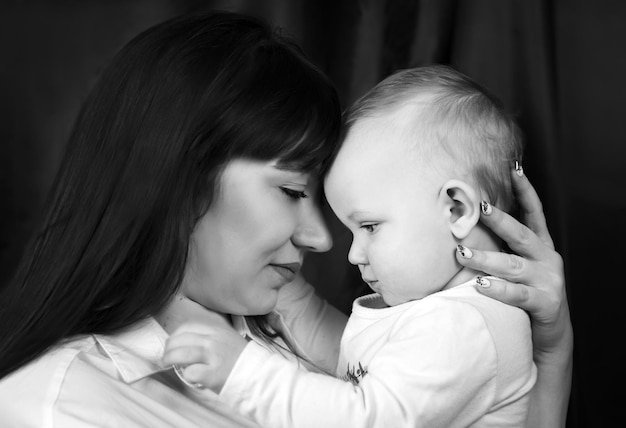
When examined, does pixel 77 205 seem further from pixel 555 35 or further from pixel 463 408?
pixel 555 35

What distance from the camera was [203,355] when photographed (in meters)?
1.19

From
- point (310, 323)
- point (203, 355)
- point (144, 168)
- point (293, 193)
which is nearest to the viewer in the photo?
point (203, 355)

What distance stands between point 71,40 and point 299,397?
1.33 meters

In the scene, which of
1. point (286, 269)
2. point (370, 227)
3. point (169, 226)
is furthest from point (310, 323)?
point (169, 226)

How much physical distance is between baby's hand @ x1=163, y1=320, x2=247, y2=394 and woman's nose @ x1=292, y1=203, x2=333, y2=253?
294 millimetres

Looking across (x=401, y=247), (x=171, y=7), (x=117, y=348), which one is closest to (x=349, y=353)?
(x=401, y=247)

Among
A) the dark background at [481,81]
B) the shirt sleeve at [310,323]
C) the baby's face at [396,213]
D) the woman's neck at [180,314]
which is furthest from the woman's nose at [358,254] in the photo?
the dark background at [481,81]

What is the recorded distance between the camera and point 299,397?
3.98 feet

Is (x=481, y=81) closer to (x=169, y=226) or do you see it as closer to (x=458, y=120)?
(x=458, y=120)

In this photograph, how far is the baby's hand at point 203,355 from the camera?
3.86 ft

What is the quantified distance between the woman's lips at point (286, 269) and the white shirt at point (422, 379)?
0.22 m

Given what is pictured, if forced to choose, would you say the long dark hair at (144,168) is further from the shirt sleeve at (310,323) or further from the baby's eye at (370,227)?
the shirt sleeve at (310,323)

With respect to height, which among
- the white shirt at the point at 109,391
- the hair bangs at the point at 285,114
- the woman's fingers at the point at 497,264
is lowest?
the white shirt at the point at 109,391

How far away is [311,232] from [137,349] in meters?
0.34
